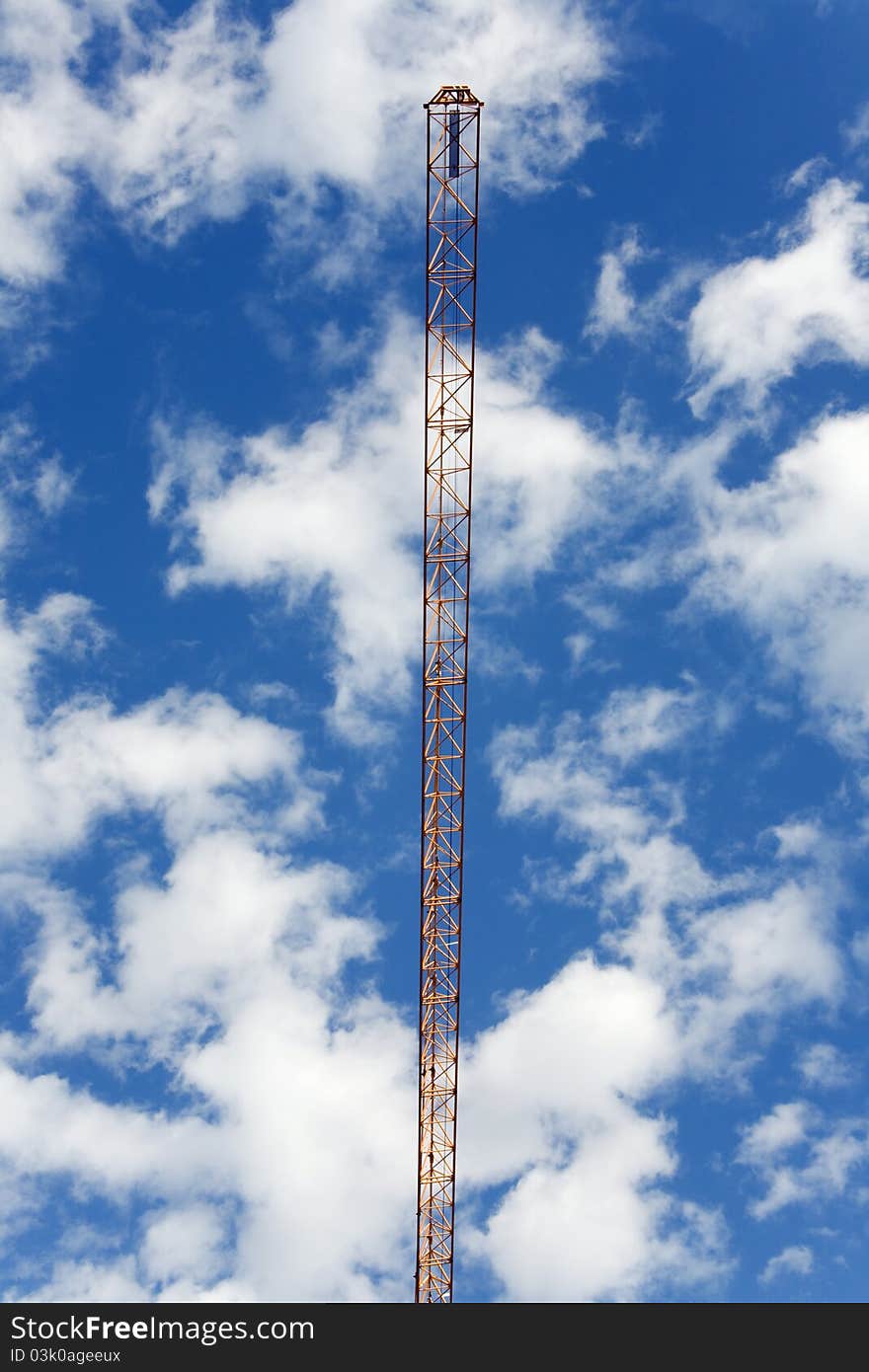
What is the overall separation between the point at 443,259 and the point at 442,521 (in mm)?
16837

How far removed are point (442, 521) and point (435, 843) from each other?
20.3 meters

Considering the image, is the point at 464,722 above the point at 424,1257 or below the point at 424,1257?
above
